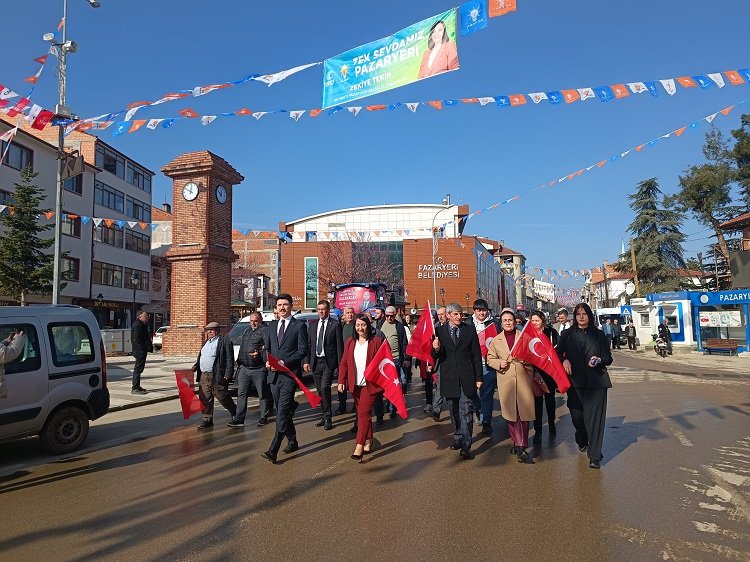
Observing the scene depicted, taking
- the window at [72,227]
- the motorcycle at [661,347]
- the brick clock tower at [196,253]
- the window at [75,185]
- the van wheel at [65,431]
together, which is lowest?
the motorcycle at [661,347]

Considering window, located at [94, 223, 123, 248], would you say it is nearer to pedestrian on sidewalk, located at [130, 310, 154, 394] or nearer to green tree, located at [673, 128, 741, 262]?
pedestrian on sidewalk, located at [130, 310, 154, 394]

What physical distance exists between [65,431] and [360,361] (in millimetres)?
4132

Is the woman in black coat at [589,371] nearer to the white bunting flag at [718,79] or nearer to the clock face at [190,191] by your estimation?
the white bunting flag at [718,79]

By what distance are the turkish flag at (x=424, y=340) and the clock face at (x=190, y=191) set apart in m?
12.6

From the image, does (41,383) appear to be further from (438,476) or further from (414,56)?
(414,56)

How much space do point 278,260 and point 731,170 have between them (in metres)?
63.8

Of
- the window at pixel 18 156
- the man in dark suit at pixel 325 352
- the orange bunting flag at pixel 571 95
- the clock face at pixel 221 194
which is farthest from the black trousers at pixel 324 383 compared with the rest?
the window at pixel 18 156

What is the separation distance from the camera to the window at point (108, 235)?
36.6 meters

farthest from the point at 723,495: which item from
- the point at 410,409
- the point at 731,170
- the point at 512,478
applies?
the point at 731,170

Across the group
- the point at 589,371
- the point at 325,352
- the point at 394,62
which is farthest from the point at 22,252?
the point at 589,371

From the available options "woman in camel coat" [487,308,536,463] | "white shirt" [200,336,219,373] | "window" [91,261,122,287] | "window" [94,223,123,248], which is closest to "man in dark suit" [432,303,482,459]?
"woman in camel coat" [487,308,536,463]

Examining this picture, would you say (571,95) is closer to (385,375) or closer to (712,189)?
(385,375)

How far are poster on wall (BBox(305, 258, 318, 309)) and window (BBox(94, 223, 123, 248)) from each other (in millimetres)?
24641

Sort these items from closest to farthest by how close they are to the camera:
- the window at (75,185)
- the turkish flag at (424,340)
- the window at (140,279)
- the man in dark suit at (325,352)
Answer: the turkish flag at (424,340) < the man in dark suit at (325,352) < the window at (75,185) < the window at (140,279)
